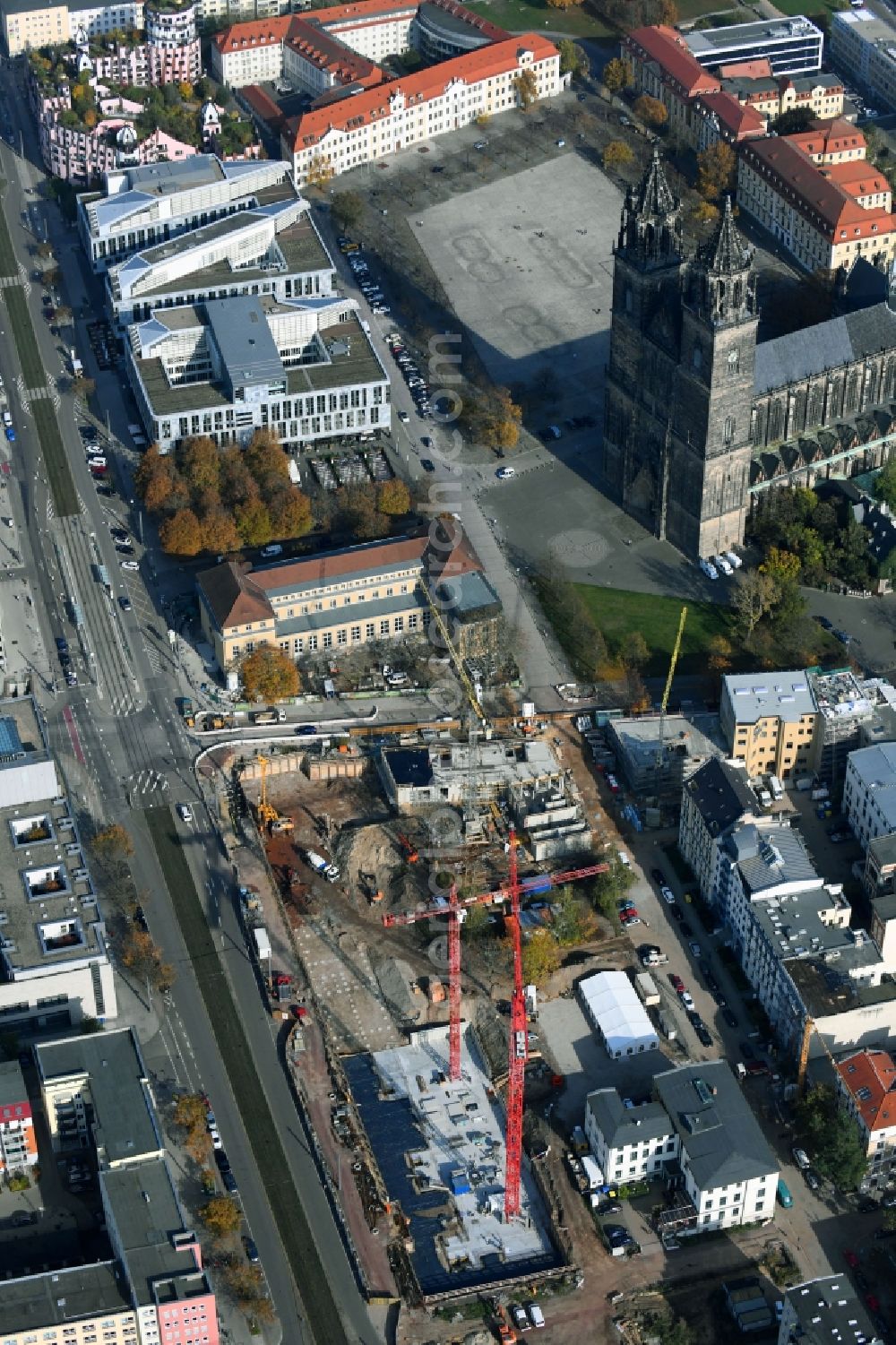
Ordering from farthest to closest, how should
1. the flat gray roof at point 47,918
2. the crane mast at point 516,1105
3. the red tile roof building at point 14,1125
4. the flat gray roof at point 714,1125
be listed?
the flat gray roof at point 47,918, the red tile roof building at point 14,1125, the flat gray roof at point 714,1125, the crane mast at point 516,1105

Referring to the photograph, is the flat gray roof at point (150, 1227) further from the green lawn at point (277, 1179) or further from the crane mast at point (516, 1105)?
the crane mast at point (516, 1105)

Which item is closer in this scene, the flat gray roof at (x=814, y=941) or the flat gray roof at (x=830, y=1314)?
the flat gray roof at (x=830, y=1314)

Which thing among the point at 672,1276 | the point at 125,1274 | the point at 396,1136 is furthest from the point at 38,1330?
the point at 672,1276

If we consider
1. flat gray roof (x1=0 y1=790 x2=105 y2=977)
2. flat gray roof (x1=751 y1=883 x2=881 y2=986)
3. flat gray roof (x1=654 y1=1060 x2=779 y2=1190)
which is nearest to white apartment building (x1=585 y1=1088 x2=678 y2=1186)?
flat gray roof (x1=654 y1=1060 x2=779 y2=1190)

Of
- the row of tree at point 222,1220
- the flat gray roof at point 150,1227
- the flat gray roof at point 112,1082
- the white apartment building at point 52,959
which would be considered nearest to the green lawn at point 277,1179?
the row of tree at point 222,1220

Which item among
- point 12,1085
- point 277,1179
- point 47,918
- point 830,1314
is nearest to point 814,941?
point 830,1314

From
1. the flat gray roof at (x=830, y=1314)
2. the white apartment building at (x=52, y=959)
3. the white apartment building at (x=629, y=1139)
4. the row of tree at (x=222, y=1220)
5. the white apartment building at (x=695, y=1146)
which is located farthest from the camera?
the white apartment building at (x=52, y=959)
